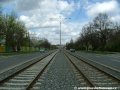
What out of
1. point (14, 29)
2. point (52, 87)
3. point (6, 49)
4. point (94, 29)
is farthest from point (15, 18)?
point (52, 87)

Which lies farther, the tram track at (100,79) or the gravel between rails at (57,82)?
the tram track at (100,79)

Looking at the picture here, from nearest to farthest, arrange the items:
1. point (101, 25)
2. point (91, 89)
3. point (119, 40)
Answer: point (91, 89) → point (119, 40) → point (101, 25)

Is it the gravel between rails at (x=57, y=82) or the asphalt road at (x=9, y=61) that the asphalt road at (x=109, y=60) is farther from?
the asphalt road at (x=9, y=61)

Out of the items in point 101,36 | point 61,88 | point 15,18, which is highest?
point 15,18

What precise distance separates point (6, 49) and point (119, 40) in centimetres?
3719

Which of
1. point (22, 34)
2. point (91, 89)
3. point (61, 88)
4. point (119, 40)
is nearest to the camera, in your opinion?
point (91, 89)

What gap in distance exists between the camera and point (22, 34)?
89062 mm

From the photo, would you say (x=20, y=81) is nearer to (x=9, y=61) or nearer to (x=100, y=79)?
(x=100, y=79)

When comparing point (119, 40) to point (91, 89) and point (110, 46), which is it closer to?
point (110, 46)

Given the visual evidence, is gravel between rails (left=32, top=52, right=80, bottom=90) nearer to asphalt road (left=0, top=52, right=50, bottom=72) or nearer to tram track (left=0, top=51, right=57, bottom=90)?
tram track (left=0, top=51, right=57, bottom=90)

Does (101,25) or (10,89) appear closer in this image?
(10,89)

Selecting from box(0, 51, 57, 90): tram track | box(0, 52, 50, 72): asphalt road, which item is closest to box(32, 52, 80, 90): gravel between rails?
box(0, 51, 57, 90): tram track

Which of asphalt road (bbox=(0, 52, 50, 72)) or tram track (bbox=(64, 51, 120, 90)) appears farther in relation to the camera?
asphalt road (bbox=(0, 52, 50, 72))

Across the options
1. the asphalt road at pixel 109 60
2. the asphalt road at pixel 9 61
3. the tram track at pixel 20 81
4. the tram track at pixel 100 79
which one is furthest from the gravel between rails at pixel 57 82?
the asphalt road at pixel 109 60
